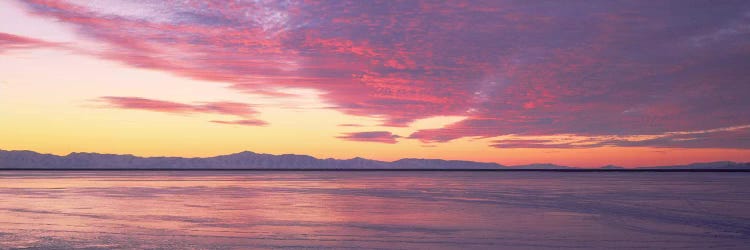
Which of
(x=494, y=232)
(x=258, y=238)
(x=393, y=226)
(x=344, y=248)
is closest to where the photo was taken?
(x=344, y=248)

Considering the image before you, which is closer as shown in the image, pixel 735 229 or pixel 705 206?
pixel 735 229

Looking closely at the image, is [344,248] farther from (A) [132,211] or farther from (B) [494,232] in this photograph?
(A) [132,211]

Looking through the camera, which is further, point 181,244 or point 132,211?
point 132,211

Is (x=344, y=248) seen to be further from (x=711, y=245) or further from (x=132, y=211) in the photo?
(x=132, y=211)

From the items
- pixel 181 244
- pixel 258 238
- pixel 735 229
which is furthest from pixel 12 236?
pixel 735 229

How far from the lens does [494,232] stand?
2062cm

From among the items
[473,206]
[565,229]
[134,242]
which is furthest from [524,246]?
[473,206]

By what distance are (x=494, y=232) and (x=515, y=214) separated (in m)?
7.02

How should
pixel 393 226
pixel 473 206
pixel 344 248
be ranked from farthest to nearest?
pixel 473 206 → pixel 393 226 → pixel 344 248

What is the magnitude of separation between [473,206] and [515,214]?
4.89 metres

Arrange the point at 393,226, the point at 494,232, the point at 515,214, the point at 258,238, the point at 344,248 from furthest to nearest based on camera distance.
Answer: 1. the point at 515,214
2. the point at 393,226
3. the point at 494,232
4. the point at 258,238
5. the point at 344,248

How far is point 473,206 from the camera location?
32.1 metres

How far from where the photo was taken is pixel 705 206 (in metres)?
32.9

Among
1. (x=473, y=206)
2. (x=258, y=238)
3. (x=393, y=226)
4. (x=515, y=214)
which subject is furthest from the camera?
(x=473, y=206)
